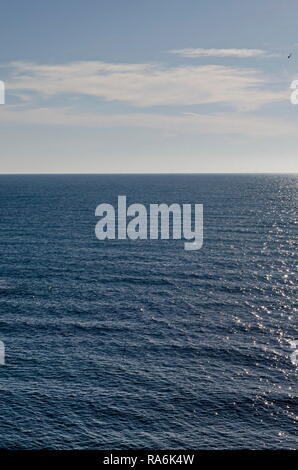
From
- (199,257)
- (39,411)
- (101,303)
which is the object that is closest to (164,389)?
(39,411)

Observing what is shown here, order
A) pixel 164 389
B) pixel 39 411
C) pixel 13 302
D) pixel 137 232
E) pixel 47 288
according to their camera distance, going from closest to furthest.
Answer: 1. pixel 39 411
2. pixel 164 389
3. pixel 13 302
4. pixel 47 288
5. pixel 137 232

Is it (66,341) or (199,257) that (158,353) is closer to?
(66,341)

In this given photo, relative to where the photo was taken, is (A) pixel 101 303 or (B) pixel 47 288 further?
(B) pixel 47 288

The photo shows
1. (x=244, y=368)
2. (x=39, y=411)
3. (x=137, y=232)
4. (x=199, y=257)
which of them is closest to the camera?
(x=39, y=411)
